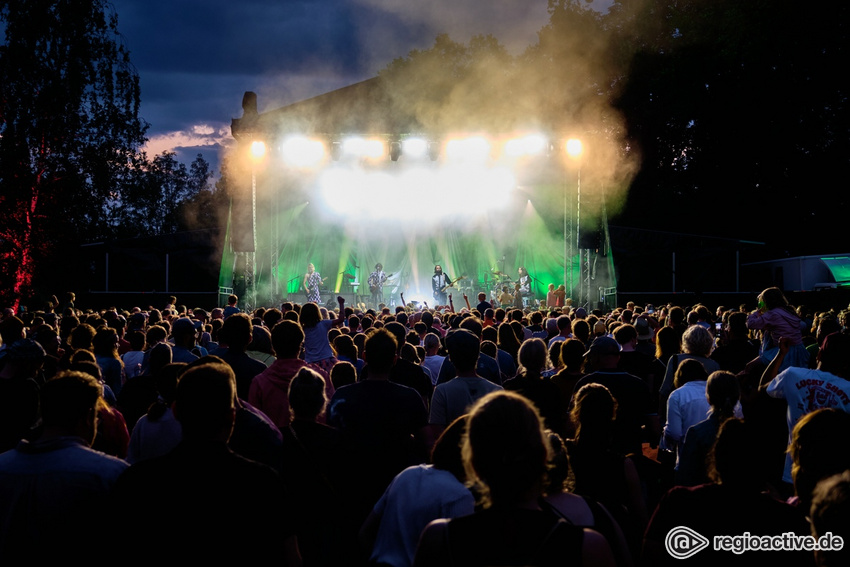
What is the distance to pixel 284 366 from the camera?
453 centimetres

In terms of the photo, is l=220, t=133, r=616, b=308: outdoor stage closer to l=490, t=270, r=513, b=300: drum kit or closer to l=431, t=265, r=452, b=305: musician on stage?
l=490, t=270, r=513, b=300: drum kit

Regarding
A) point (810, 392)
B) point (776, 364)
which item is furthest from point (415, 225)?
point (810, 392)

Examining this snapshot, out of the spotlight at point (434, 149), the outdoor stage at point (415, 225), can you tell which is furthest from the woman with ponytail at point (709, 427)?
the outdoor stage at point (415, 225)

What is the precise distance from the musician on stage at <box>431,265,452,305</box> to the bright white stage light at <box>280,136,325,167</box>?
22.3ft

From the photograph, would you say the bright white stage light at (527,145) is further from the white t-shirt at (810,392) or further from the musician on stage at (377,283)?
the white t-shirt at (810,392)

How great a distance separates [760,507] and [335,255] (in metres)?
25.4

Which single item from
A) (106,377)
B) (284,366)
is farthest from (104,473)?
(106,377)

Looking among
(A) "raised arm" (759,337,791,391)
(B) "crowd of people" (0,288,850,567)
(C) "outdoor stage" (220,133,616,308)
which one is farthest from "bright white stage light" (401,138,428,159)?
(A) "raised arm" (759,337,791,391)

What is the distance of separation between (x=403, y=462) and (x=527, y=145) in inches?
601

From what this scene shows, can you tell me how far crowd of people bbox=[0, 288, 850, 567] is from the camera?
6.40 ft

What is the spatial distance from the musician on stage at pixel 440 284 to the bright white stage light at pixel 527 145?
22.2 feet

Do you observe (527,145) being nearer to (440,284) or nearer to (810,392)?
(440,284)

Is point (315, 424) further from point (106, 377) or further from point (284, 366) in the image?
point (106, 377)

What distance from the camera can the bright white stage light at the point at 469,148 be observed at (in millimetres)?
18250
